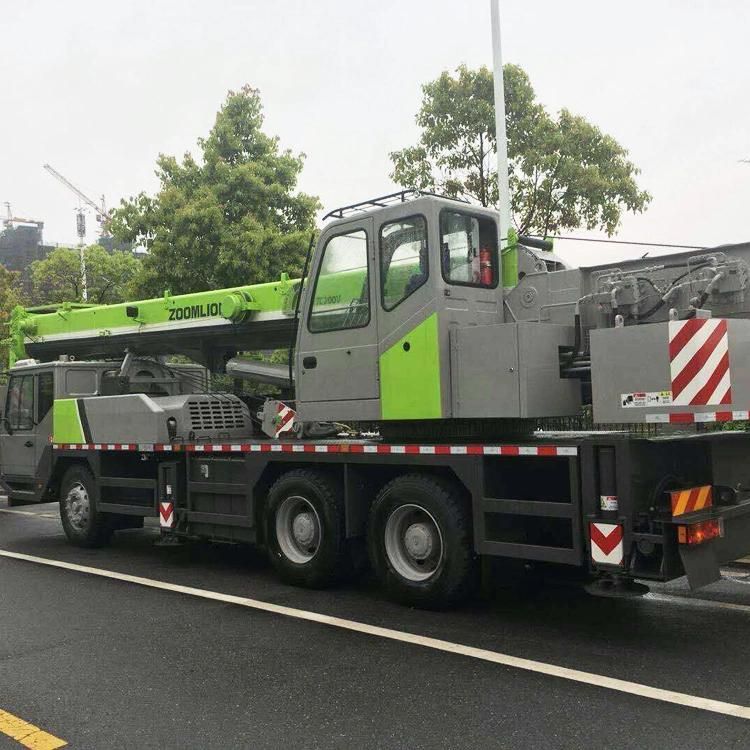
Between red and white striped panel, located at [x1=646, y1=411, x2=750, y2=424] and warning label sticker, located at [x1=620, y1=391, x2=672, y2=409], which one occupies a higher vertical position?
warning label sticker, located at [x1=620, y1=391, x2=672, y2=409]

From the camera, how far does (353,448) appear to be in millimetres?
6902

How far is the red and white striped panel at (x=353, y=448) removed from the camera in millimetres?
5816

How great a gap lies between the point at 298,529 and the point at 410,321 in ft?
7.67

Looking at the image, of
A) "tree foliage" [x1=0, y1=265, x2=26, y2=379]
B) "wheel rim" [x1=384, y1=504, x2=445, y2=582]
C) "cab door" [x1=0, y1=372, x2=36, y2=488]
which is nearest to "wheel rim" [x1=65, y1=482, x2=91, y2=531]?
"cab door" [x1=0, y1=372, x2=36, y2=488]

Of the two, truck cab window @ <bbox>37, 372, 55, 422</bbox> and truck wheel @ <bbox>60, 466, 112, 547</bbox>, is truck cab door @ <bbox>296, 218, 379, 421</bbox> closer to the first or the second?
truck wheel @ <bbox>60, 466, 112, 547</bbox>

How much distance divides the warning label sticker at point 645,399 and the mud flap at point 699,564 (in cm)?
96

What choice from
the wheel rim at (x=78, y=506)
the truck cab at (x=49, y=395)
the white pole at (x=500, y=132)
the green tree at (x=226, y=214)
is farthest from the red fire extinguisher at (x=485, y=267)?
the green tree at (x=226, y=214)

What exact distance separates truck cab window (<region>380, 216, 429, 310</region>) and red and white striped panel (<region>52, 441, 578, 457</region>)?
118 cm

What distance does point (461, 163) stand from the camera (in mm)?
17812

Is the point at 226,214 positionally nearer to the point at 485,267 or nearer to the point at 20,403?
the point at 20,403

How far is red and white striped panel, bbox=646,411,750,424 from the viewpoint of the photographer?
505 centimetres

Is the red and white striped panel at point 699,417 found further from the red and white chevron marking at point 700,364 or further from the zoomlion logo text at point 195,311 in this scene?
the zoomlion logo text at point 195,311

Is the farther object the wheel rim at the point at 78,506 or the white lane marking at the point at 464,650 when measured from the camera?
the wheel rim at the point at 78,506

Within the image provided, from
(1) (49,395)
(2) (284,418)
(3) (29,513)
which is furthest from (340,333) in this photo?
(3) (29,513)
